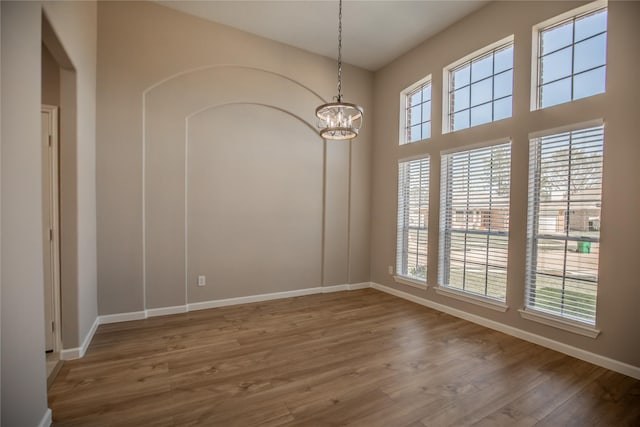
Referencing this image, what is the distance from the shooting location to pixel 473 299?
3.73 metres

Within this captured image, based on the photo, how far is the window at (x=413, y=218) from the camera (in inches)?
176

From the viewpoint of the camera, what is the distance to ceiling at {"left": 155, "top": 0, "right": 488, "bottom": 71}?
367 centimetres

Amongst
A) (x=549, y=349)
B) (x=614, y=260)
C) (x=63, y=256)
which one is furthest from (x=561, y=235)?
(x=63, y=256)

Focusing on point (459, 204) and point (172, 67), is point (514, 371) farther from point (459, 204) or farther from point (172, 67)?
point (172, 67)

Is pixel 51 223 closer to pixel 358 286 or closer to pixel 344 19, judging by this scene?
pixel 344 19

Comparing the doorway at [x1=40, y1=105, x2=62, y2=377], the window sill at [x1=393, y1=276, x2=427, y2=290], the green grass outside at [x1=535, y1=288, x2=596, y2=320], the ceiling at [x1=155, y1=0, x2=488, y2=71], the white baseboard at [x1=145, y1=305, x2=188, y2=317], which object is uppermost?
the ceiling at [x1=155, y1=0, x2=488, y2=71]

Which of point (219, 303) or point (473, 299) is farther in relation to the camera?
point (219, 303)

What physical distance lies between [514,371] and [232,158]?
4.04 m

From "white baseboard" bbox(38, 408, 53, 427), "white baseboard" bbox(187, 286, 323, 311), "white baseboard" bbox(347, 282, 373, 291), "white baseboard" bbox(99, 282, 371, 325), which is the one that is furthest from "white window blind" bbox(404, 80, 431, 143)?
"white baseboard" bbox(38, 408, 53, 427)

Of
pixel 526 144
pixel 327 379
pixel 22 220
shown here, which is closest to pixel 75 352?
pixel 22 220

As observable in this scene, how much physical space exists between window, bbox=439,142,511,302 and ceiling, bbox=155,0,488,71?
182 centimetres

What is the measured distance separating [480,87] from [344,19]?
6.65 feet

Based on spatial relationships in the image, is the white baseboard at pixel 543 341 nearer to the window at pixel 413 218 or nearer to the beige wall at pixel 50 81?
the window at pixel 413 218

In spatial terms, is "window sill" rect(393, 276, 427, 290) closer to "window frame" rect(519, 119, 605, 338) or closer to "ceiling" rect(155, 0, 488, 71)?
"window frame" rect(519, 119, 605, 338)
